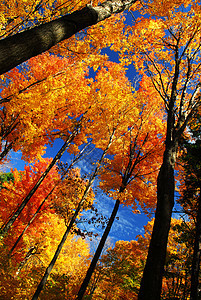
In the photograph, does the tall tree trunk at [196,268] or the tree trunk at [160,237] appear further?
the tall tree trunk at [196,268]

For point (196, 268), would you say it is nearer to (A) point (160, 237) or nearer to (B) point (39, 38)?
(A) point (160, 237)

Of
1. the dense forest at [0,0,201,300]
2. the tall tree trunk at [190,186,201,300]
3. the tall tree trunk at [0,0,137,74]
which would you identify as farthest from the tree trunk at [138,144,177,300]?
the tall tree trunk at [190,186,201,300]

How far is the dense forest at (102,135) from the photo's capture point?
3.11m

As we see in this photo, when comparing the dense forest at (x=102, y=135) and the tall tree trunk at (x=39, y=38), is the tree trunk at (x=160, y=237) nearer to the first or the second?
the dense forest at (x=102, y=135)

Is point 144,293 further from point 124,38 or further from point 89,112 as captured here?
point 89,112

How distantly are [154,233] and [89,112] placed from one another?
7825mm

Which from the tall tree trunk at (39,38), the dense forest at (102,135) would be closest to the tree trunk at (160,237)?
the dense forest at (102,135)

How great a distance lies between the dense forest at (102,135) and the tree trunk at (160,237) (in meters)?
0.02

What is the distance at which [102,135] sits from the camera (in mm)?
8984

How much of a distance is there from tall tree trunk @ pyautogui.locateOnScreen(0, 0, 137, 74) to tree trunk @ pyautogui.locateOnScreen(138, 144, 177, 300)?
2.99 m

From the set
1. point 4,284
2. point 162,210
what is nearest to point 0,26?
point 162,210

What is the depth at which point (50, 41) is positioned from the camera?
7.14 feet

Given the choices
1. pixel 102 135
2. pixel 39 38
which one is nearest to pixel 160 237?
pixel 39 38

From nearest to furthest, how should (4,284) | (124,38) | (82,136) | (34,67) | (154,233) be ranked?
(154,233)
(4,284)
(124,38)
(34,67)
(82,136)
